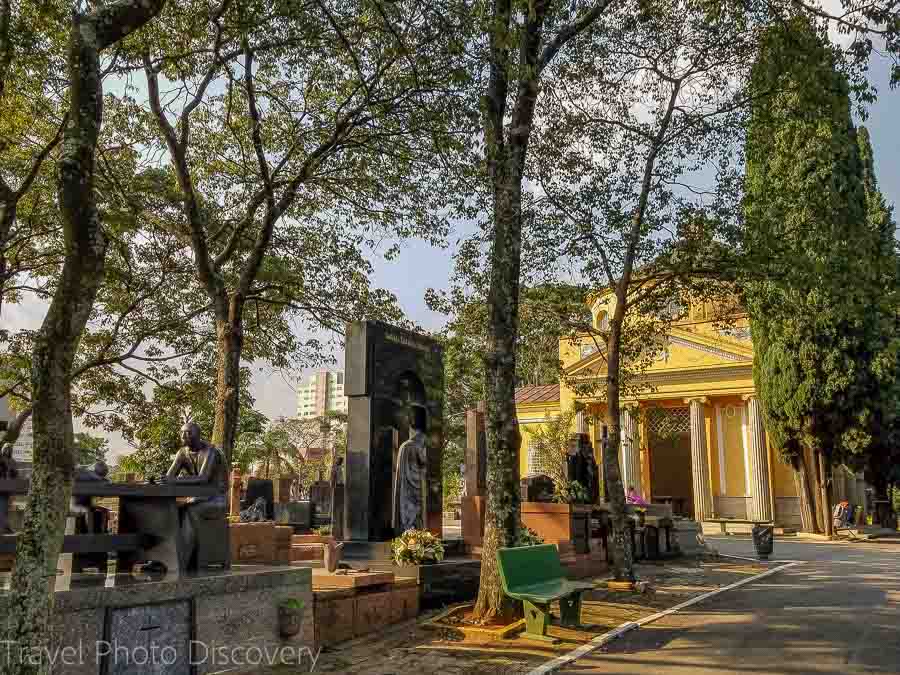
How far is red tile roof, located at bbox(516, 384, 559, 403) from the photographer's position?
41.5 m

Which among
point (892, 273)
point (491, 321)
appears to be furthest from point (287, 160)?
point (892, 273)

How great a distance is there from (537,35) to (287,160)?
5.36 meters

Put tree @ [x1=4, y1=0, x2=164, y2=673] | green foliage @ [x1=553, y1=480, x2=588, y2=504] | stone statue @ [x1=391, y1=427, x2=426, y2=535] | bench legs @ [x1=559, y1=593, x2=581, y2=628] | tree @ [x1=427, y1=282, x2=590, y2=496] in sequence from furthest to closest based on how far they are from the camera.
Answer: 1. green foliage @ [x1=553, y1=480, x2=588, y2=504]
2. tree @ [x1=427, y1=282, x2=590, y2=496]
3. stone statue @ [x1=391, y1=427, x2=426, y2=535]
4. bench legs @ [x1=559, y1=593, x2=581, y2=628]
5. tree @ [x1=4, y1=0, x2=164, y2=673]

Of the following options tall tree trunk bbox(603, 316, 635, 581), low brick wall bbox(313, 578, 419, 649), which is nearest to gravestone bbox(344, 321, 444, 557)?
low brick wall bbox(313, 578, 419, 649)

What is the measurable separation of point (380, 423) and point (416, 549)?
2.58 meters

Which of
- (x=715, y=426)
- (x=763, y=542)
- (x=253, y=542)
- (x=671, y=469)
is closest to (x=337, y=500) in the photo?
(x=253, y=542)

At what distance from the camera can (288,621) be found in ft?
22.4

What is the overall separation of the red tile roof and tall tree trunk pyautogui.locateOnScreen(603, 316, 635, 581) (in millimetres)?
27752

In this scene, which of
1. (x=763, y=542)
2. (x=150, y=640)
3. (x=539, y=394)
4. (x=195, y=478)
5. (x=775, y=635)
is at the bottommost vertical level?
(x=763, y=542)

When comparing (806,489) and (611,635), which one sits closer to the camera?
(611,635)

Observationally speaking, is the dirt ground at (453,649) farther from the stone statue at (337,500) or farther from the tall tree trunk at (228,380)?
the stone statue at (337,500)

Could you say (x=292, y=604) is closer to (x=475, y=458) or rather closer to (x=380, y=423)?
(x=380, y=423)

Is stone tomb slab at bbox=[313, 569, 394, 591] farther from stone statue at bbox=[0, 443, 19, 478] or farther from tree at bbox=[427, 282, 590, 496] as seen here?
tree at bbox=[427, 282, 590, 496]

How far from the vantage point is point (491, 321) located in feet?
30.8
